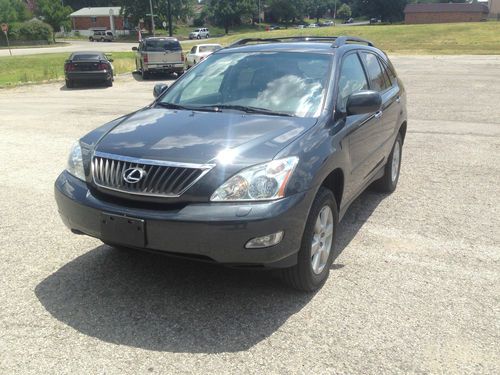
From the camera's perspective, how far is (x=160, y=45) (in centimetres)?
2281

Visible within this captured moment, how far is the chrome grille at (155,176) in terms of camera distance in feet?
10.1

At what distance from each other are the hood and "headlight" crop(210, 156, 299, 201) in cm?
8

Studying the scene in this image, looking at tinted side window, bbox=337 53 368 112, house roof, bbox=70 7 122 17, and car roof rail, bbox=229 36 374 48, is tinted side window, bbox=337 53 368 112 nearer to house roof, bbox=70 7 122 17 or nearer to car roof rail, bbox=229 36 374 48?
car roof rail, bbox=229 36 374 48

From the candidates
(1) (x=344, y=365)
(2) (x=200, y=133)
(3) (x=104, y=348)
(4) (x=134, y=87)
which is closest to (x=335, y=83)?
(2) (x=200, y=133)

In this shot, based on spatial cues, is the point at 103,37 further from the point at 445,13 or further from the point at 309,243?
the point at 309,243

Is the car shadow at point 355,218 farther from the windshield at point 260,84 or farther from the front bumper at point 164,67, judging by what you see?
the front bumper at point 164,67

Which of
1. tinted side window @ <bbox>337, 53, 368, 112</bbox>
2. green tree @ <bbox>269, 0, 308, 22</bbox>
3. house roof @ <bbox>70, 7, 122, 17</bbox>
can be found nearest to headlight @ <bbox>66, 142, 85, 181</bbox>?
tinted side window @ <bbox>337, 53, 368, 112</bbox>

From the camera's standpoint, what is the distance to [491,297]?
3.55 meters

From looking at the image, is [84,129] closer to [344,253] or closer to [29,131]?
[29,131]

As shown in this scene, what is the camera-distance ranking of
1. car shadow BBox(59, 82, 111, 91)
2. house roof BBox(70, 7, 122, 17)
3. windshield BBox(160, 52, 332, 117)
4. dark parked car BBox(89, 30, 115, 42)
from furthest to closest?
house roof BBox(70, 7, 122, 17) < dark parked car BBox(89, 30, 115, 42) < car shadow BBox(59, 82, 111, 91) < windshield BBox(160, 52, 332, 117)

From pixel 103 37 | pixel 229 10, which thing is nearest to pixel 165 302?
pixel 103 37

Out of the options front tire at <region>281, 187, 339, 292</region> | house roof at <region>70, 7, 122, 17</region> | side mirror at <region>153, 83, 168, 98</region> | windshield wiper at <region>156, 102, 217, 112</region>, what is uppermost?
house roof at <region>70, 7, 122, 17</region>

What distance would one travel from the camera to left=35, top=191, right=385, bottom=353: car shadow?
121 inches

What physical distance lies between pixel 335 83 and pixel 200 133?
4.28 feet
